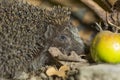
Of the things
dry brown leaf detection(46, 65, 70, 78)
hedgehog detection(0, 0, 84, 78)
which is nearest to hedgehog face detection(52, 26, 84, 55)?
hedgehog detection(0, 0, 84, 78)

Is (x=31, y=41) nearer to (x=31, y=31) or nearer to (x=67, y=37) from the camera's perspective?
(x=31, y=31)

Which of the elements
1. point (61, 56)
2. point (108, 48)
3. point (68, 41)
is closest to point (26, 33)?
point (61, 56)

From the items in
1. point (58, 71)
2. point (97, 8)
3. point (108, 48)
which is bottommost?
point (58, 71)

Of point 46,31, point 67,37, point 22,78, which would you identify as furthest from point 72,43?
point 22,78

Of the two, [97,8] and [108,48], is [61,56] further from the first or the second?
[97,8]

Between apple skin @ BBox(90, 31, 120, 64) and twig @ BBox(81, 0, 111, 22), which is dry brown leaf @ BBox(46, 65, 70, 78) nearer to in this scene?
apple skin @ BBox(90, 31, 120, 64)

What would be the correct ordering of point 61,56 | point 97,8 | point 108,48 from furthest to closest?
1. point 97,8
2. point 61,56
3. point 108,48

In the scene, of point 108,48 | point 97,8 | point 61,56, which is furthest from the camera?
point 97,8
